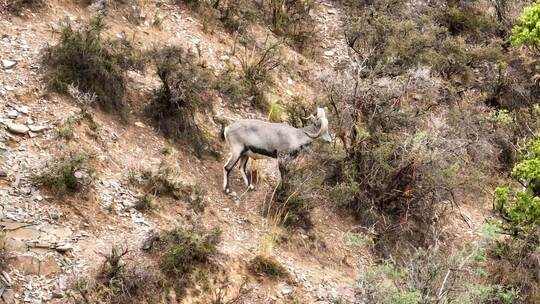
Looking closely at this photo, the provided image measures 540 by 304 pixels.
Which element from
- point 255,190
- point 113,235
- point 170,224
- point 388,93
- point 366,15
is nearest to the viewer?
point 113,235

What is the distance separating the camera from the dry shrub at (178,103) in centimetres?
1116

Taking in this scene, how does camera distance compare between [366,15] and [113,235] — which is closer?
Answer: [113,235]

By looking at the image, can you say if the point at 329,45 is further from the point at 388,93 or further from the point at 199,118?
the point at 199,118

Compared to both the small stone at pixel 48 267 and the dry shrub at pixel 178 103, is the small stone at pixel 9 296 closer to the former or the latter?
the small stone at pixel 48 267

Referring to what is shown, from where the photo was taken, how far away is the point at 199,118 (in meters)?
11.8

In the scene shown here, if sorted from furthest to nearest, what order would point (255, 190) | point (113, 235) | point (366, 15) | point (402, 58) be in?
point (366, 15) < point (402, 58) < point (255, 190) < point (113, 235)

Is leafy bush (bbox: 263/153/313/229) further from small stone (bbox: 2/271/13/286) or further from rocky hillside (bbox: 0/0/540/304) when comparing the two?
small stone (bbox: 2/271/13/286)

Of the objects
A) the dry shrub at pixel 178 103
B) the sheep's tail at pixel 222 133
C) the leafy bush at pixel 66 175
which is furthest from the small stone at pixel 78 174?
the sheep's tail at pixel 222 133

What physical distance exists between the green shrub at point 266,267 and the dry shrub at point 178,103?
2.34m

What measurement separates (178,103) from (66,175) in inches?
112

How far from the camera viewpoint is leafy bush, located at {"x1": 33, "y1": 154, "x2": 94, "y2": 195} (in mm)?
8945

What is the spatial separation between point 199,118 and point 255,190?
1744 millimetres

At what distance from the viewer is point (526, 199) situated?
36.0 feet

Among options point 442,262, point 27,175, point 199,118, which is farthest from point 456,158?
point 27,175
